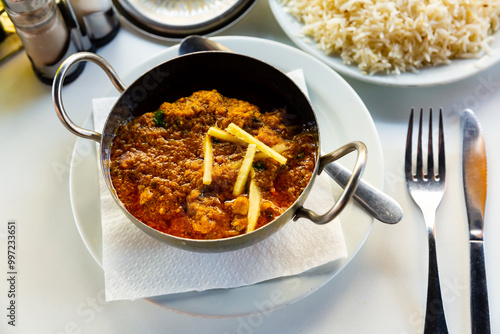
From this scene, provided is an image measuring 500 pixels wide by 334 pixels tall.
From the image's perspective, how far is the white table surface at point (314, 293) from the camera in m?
1.33

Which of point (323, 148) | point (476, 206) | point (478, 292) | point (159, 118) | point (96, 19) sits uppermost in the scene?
point (96, 19)

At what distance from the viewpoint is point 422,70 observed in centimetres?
159

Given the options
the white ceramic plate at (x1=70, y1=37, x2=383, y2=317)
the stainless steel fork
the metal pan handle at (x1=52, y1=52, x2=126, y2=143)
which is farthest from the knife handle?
the metal pan handle at (x1=52, y1=52, x2=126, y2=143)

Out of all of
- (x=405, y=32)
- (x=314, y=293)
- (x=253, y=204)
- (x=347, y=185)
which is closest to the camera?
(x=347, y=185)

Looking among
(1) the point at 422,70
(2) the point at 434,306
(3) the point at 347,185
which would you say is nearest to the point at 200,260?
(3) the point at 347,185

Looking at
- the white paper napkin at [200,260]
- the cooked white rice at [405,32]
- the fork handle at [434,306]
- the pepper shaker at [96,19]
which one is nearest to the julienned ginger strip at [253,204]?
the white paper napkin at [200,260]

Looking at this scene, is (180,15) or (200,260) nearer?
(200,260)

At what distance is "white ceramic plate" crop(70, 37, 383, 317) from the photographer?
121cm

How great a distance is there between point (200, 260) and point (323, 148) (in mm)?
514

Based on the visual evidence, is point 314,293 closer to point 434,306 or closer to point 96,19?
point 434,306

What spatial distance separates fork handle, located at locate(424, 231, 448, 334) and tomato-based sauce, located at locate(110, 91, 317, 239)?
19.8 inches

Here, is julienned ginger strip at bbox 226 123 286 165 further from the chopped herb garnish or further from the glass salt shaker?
the glass salt shaker

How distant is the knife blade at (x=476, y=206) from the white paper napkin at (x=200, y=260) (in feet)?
1.41

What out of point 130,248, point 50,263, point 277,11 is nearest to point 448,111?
point 277,11
